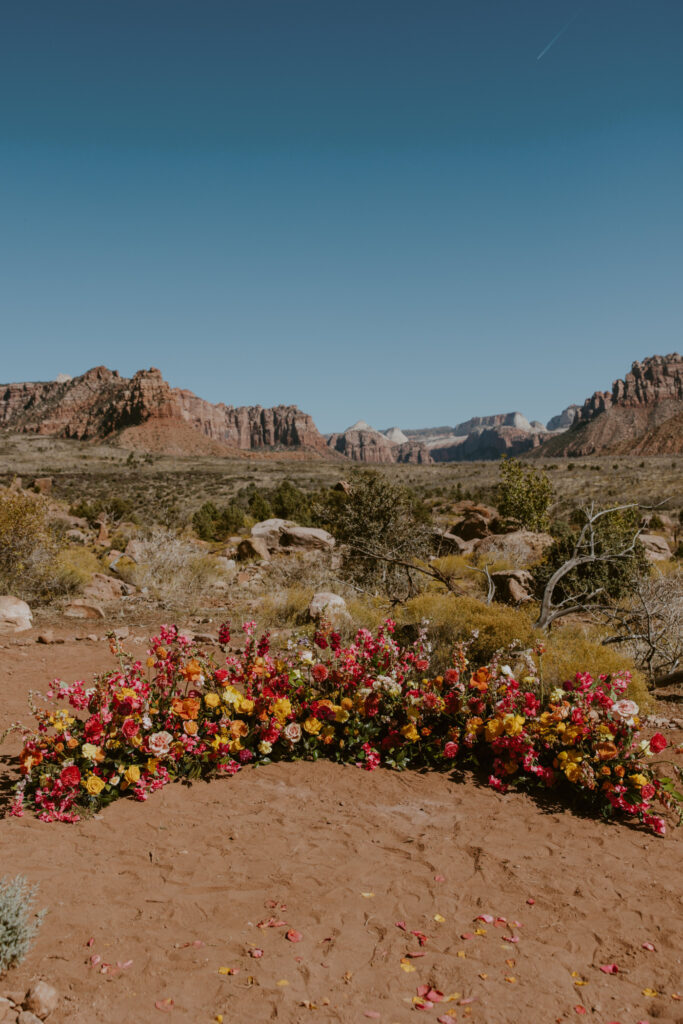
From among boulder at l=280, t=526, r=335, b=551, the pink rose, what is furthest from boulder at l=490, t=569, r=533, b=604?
the pink rose

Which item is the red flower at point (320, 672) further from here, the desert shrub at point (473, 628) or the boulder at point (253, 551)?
the boulder at point (253, 551)

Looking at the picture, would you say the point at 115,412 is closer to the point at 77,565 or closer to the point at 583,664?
the point at 77,565

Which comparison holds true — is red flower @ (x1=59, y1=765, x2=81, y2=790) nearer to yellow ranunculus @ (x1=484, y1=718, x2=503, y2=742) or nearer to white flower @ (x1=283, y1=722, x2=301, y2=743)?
white flower @ (x1=283, y1=722, x2=301, y2=743)

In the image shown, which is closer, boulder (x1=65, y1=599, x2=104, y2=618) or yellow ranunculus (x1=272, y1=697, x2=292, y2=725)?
yellow ranunculus (x1=272, y1=697, x2=292, y2=725)

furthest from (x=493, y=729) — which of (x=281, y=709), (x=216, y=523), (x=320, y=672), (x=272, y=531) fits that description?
(x=216, y=523)

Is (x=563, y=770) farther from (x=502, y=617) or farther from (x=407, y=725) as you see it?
(x=502, y=617)

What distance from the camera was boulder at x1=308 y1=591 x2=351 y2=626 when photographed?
360 inches

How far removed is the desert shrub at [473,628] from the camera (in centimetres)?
670

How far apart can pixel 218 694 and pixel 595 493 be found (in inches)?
1283

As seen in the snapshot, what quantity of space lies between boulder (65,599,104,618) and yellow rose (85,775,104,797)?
7040 mm

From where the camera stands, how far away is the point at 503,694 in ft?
17.8

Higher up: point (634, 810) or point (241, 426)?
point (241, 426)

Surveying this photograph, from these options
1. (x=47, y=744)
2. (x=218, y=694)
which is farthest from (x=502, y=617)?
(x=47, y=744)

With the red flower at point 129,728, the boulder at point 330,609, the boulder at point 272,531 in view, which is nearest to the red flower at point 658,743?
the red flower at point 129,728
